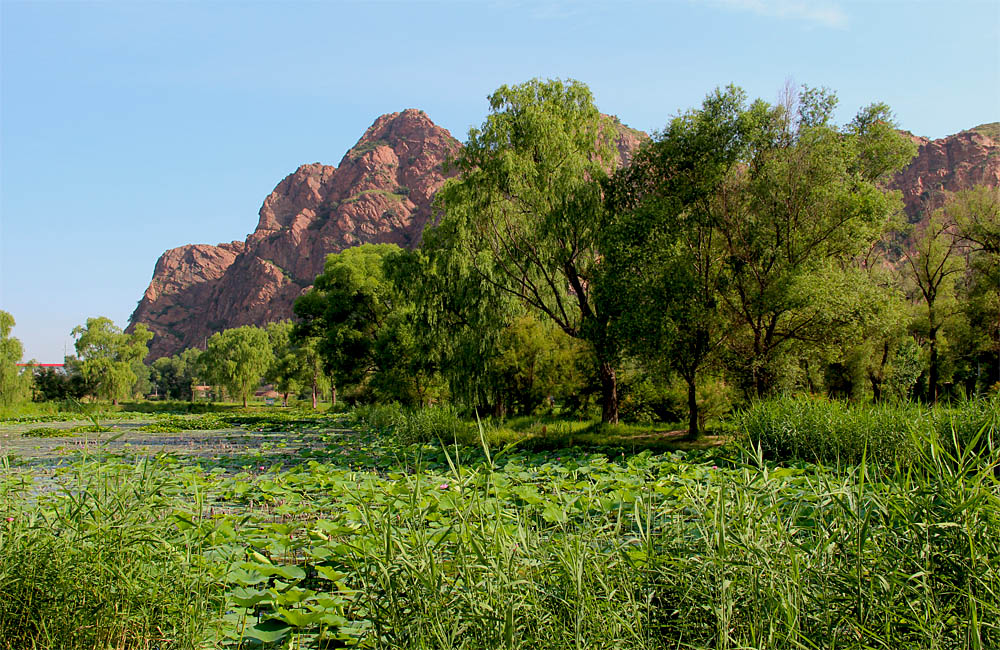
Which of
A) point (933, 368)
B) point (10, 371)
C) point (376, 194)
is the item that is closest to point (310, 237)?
point (376, 194)

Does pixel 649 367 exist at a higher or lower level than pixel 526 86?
lower

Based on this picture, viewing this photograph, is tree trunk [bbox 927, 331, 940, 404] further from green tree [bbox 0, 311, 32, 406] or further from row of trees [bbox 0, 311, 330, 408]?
green tree [bbox 0, 311, 32, 406]

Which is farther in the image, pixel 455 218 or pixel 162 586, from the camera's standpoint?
pixel 455 218

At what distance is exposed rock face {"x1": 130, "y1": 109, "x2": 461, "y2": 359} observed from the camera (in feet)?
542

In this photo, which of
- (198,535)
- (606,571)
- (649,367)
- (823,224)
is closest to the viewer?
(606,571)

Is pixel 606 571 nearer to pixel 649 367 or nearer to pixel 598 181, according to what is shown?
pixel 649 367

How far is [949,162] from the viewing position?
11925 cm

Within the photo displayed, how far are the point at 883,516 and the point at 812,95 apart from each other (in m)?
17.9

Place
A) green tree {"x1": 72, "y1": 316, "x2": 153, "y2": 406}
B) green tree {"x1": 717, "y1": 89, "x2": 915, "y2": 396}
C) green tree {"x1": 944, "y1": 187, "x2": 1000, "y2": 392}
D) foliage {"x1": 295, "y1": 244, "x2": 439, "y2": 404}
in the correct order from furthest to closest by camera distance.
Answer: green tree {"x1": 72, "y1": 316, "x2": 153, "y2": 406} → foliage {"x1": 295, "y1": 244, "x2": 439, "y2": 404} → green tree {"x1": 944, "y1": 187, "x2": 1000, "y2": 392} → green tree {"x1": 717, "y1": 89, "x2": 915, "y2": 396}

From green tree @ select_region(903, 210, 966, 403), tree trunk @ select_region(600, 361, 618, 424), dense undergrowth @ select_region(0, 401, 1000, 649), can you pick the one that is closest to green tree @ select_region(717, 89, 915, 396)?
tree trunk @ select_region(600, 361, 618, 424)

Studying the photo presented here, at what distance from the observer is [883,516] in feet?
9.73

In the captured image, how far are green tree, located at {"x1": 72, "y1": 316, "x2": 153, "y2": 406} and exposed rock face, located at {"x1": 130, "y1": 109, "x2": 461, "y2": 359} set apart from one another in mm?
98842

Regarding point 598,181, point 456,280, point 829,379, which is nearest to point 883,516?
point 598,181

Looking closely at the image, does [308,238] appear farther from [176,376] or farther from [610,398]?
[610,398]
